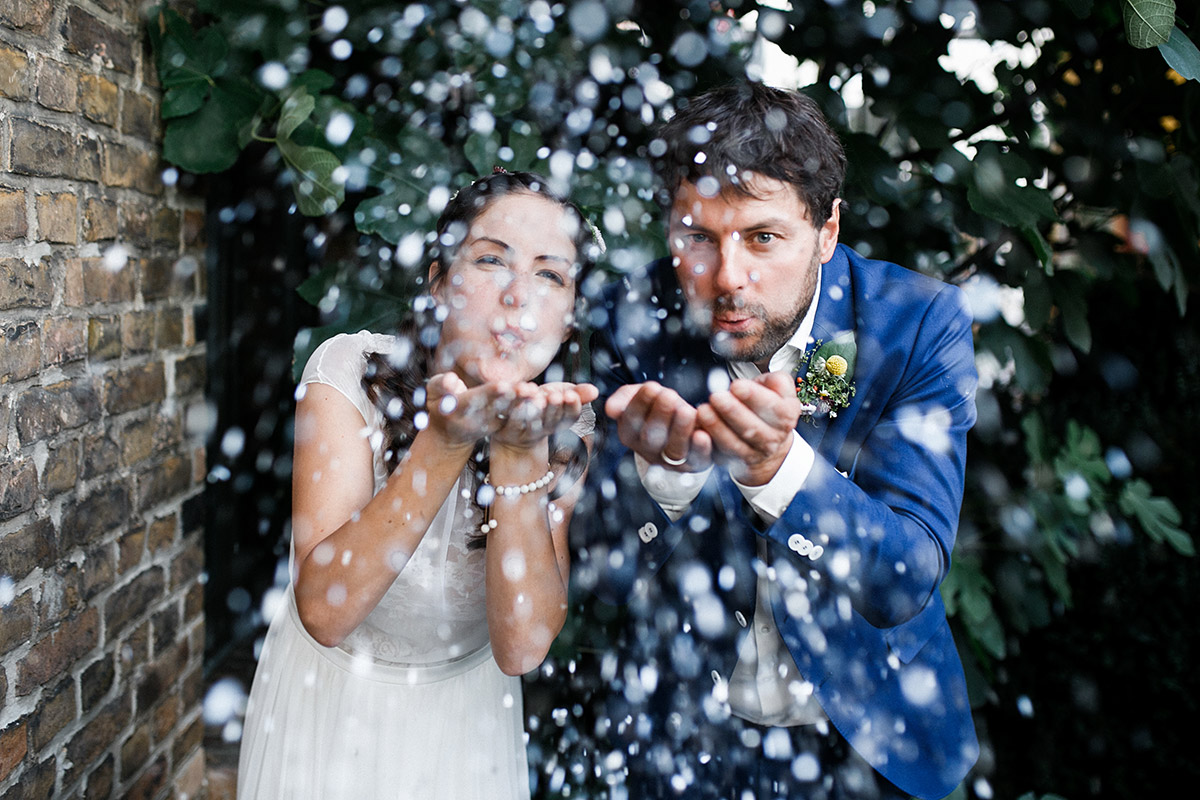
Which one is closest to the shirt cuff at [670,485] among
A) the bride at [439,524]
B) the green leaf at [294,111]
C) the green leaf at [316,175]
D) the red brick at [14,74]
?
the bride at [439,524]

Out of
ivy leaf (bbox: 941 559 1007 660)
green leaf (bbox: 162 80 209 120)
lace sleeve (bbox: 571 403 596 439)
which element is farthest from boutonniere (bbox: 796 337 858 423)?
green leaf (bbox: 162 80 209 120)

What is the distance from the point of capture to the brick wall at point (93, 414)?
144 centimetres

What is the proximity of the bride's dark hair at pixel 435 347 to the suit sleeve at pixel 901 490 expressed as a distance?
410 millimetres

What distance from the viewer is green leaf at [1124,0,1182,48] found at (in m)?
1.34

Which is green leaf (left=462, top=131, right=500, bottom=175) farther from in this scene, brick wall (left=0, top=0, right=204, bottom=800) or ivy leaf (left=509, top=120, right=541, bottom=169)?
brick wall (left=0, top=0, right=204, bottom=800)

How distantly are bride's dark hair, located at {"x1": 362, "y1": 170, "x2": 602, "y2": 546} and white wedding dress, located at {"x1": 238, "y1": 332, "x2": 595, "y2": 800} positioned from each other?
5 centimetres

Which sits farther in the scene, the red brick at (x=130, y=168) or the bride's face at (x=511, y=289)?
the red brick at (x=130, y=168)

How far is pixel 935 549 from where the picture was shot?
1.16 meters

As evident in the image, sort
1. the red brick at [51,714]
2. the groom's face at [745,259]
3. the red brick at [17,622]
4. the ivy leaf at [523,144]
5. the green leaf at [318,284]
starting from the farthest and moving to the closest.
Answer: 1. the green leaf at [318,284]
2. the ivy leaf at [523,144]
3. the red brick at [51,714]
4. the red brick at [17,622]
5. the groom's face at [745,259]

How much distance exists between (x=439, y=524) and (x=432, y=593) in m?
0.12

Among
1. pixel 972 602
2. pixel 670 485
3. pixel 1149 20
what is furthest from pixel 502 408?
pixel 972 602

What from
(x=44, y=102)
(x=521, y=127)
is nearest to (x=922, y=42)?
(x=521, y=127)

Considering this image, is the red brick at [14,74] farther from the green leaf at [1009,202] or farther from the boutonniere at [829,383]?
the green leaf at [1009,202]

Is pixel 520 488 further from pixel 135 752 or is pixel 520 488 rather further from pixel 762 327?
pixel 135 752
